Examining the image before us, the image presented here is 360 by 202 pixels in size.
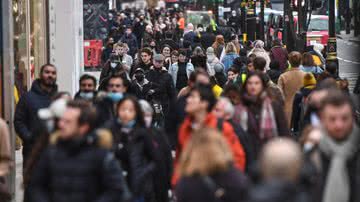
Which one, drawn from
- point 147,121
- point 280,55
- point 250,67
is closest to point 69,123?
point 147,121

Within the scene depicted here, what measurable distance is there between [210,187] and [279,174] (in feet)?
4.71

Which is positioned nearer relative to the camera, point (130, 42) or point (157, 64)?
point (157, 64)

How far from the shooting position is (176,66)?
22.6 m

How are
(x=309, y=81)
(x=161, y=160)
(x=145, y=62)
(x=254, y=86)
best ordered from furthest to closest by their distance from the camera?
(x=145, y=62) → (x=309, y=81) → (x=254, y=86) → (x=161, y=160)

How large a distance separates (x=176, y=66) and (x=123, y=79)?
28.5 ft

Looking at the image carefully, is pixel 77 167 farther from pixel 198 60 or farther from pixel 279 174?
pixel 198 60

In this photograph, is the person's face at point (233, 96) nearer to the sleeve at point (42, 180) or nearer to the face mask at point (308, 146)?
the face mask at point (308, 146)

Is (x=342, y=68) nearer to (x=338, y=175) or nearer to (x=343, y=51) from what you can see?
(x=343, y=51)

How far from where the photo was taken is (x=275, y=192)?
7270 mm

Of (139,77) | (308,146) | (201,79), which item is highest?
(201,79)

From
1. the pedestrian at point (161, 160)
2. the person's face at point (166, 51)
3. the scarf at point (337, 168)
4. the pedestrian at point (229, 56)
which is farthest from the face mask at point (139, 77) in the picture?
the scarf at point (337, 168)

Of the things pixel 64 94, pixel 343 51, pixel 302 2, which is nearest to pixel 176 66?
pixel 64 94

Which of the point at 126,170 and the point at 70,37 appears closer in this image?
the point at 126,170

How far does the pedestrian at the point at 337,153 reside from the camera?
9.08 meters
